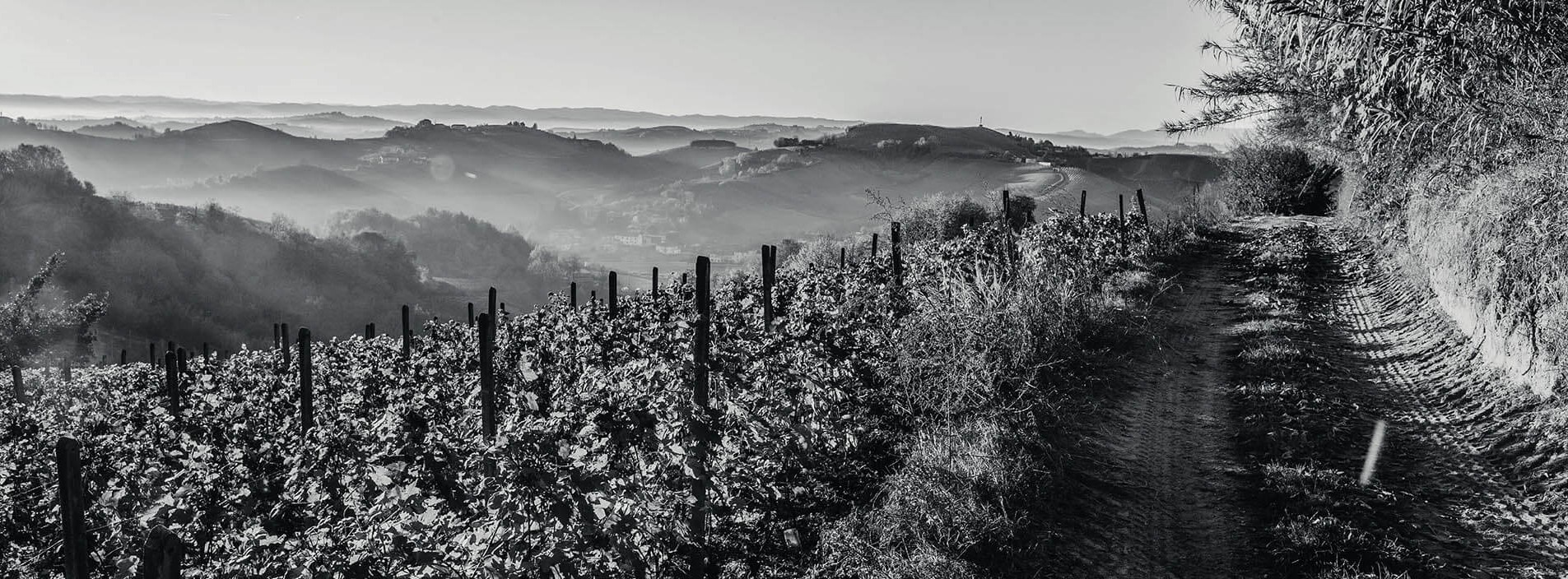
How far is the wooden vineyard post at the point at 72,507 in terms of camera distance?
3.49 m

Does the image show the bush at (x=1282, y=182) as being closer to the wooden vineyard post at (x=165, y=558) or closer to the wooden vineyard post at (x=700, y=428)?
the wooden vineyard post at (x=700, y=428)

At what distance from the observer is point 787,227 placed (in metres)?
134

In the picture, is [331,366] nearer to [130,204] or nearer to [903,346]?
[903,346]

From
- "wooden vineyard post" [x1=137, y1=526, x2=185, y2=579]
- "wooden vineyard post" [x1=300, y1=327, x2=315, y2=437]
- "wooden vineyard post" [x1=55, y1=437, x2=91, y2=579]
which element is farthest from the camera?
"wooden vineyard post" [x1=300, y1=327, x2=315, y2=437]

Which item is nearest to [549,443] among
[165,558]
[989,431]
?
[165,558]

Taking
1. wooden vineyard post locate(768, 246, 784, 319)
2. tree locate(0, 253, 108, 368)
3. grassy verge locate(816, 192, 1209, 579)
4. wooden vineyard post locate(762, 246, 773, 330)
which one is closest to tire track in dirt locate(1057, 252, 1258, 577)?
grassy verge locate(816, 192, 1209, 579)

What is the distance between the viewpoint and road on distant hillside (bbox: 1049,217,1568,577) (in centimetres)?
520

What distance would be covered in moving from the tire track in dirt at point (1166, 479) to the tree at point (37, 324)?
5141 cm

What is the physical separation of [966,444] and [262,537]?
4.59 metres

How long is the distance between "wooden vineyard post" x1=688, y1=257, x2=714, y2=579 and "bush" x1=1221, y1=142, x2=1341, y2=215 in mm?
25516

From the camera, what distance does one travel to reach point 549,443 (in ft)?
14.1

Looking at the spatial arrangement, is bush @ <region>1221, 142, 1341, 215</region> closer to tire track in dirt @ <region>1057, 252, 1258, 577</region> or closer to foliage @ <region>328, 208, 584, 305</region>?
tire track in dirt @ <region>1057, 252, 1258, 577</region>

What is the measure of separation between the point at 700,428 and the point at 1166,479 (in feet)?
11.7

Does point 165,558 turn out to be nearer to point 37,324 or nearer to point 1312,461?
point 1312,461
